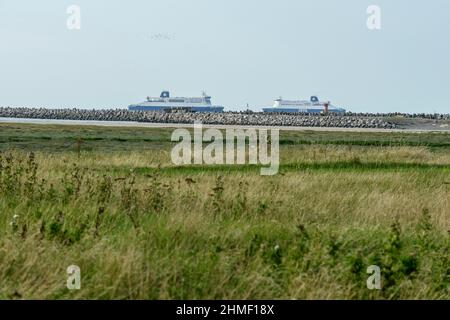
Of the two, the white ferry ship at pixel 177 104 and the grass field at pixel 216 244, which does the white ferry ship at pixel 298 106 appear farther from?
the grass field at pixel 216 244

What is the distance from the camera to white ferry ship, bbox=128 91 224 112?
178 meters

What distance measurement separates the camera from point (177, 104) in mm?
180250

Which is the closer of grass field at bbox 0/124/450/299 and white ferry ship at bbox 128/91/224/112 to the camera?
grass field at bbox 0/124/450/299

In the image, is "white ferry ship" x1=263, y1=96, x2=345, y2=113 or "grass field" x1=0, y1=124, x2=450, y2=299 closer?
"grass field" x1=0, y1=124, x2=450, y2=299

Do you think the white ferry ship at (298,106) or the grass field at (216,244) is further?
the white ferry ship at (298,106)

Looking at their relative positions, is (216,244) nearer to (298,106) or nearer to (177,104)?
Answer: (177,104)

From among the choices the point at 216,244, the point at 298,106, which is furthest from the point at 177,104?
the point at 216,244

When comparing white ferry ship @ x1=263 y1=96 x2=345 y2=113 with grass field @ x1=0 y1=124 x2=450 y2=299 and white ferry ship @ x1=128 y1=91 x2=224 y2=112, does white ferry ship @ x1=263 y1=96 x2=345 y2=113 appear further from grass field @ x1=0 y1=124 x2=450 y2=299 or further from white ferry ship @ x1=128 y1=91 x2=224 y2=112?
grass field @ x1=0 y1=124 x2=450 y2=299

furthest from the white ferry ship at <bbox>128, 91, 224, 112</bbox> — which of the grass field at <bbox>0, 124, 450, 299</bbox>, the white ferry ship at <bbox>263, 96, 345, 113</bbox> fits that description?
the grass field at <bbox>0, 124, 450, 299</bbox>

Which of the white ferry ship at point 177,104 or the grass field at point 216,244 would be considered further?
the white ferry ship at point 177,104

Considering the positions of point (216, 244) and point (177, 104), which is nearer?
point (216, 244)

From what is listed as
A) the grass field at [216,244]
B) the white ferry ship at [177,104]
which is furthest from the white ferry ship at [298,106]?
the grass field at [216,244]

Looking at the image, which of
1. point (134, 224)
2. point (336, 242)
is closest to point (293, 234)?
point (336, 242)

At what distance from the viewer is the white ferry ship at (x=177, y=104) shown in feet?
584
